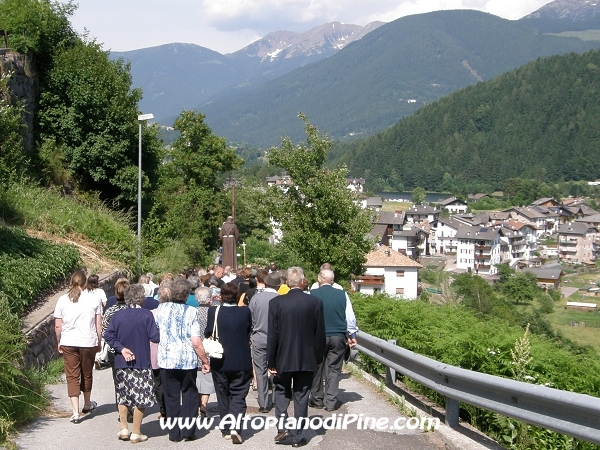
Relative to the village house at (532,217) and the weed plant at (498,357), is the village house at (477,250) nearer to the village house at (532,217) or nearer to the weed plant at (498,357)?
the village house at (532,217)

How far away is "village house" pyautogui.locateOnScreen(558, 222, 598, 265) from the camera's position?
501ft

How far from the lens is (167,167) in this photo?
151 feet

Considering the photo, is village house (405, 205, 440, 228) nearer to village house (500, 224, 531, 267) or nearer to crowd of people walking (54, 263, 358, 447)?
village house (500, 224, 531, 267)

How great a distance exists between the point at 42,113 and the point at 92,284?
20.6 meters

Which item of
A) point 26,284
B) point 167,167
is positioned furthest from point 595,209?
point 26,284

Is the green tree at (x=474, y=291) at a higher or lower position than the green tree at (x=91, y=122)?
lower

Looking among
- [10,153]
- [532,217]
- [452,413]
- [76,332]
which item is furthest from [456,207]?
[76,332]

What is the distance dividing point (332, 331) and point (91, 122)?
21.9 metres

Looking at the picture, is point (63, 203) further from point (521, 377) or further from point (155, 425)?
point (521, 377)

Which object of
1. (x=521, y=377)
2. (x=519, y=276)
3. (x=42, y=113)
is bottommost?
(x=519, y=276)

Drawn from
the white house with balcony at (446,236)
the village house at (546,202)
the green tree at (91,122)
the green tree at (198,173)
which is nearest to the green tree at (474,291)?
the green tree at (198,173)

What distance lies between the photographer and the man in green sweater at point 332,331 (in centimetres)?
874

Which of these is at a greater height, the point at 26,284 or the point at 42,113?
the point at 42,113

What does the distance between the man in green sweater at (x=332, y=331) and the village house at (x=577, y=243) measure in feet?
497
